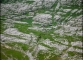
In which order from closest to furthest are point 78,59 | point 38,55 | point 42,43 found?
point 78,59, point 38,55, point 42,43

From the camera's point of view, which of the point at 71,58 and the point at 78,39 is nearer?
the point at 71,58

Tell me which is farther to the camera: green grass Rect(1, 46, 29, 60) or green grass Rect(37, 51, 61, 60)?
green grass Rect(1, 46, 29, 60)

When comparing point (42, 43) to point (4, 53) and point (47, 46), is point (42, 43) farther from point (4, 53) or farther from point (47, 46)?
point (4, 53)

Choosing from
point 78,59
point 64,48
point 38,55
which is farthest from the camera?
point 64,48

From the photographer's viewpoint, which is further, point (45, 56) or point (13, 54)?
point (13, 54)

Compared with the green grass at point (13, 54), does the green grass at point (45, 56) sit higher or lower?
lower

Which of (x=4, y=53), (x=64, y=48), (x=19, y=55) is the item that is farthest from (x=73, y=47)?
(x=4, y=53)

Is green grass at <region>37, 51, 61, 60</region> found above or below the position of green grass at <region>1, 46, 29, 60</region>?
below

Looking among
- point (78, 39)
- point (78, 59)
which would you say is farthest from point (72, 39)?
point (78, 59)

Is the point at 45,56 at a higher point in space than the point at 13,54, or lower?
lower

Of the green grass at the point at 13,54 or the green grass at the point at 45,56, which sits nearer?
the green grass at the point at 45,56
